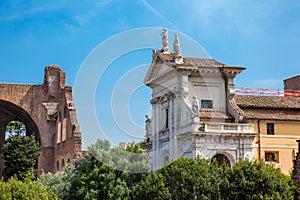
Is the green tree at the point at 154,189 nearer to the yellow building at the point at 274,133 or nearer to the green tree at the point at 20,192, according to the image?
the green tree at the point at 20,192

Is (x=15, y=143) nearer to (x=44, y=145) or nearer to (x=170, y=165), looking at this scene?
(x=44, y=145)

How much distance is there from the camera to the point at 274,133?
3462 centimetres

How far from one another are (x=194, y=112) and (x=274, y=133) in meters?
6.07

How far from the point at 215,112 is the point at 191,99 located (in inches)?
79.8

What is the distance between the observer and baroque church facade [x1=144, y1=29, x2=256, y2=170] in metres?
33.2

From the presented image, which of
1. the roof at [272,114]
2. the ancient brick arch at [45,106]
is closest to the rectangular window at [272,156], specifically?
the roof at [272,114]

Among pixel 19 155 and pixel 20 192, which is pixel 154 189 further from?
pixel 19 155

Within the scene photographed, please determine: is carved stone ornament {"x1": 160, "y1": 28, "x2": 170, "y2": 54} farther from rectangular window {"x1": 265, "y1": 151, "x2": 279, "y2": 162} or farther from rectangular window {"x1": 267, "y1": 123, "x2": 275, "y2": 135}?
rectangular window {"x1": 265, "y1": 151, "x2": 279, "y2": 162}

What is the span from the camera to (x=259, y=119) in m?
34.6

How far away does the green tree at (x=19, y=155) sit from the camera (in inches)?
1929

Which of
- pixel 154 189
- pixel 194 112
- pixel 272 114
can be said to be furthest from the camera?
pixel 272 114

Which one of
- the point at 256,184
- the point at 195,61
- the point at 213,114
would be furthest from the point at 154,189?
the point at 195,61

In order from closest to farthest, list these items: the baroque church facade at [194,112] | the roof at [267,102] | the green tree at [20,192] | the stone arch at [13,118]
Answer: the green tree at [20,192], the baroque church facade at [194,112], the roof at [267,102], the stone arch at [13,118]

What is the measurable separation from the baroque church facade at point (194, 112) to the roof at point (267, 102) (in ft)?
2.80
